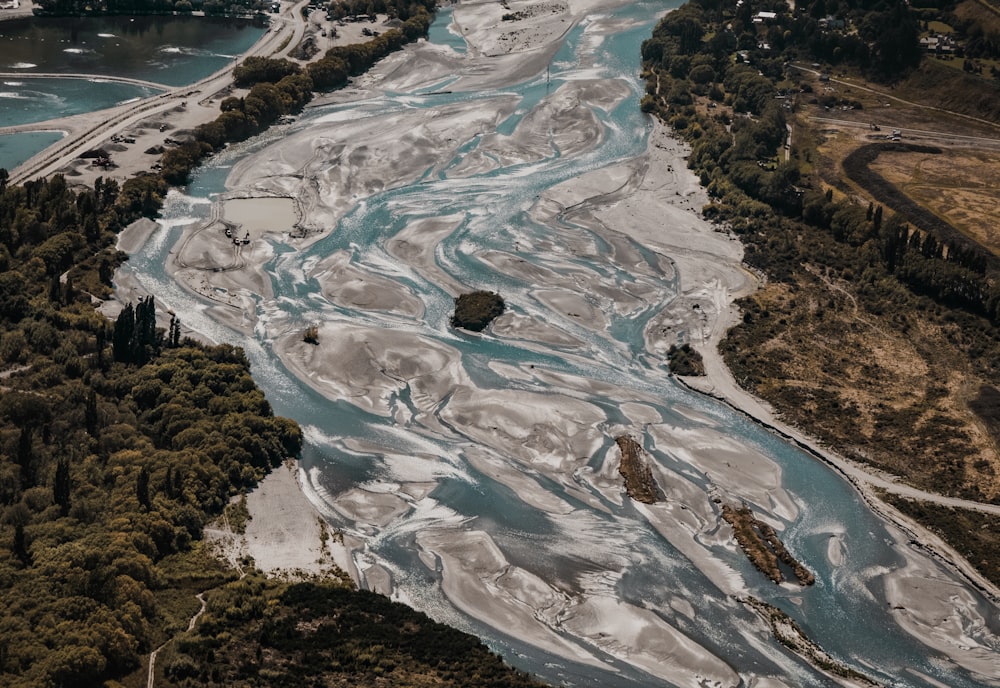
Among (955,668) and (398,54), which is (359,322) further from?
(398,54)

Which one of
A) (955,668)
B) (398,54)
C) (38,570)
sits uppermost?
(398,54)

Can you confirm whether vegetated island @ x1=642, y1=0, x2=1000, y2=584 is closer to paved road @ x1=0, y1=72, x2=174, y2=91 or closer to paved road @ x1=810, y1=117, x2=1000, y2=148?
paved road @ x1=810, y1=117, x2=1000, y2=148

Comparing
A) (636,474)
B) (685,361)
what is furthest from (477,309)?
(636,474)

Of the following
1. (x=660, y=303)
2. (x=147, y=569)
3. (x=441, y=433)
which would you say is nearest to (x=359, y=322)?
(x=441, y=433)

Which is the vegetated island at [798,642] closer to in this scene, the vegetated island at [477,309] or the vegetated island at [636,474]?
the vegetated island at [636,474]

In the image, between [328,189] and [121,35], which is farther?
[121,35]

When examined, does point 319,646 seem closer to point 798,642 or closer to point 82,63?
point 798,642

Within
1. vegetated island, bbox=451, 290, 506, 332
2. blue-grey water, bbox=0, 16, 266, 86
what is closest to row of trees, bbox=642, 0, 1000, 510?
vegetated island, bbox=451, 290, 506, 332
